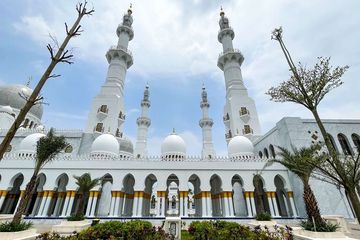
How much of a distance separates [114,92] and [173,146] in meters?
12.9

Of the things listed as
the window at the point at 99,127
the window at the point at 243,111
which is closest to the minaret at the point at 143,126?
the window at the point at 99,127

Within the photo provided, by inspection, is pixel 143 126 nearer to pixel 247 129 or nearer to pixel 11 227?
pixel 247 129

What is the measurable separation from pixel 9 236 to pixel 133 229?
5.08 metres

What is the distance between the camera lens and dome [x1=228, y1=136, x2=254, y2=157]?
2306 cm

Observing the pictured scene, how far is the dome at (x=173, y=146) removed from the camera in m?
24.1

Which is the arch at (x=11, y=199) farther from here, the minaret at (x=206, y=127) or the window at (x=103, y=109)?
the minaret at (x=206, y=127)

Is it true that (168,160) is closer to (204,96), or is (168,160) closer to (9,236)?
(9,236)

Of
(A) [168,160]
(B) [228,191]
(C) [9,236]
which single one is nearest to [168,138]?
(A) [168,160]

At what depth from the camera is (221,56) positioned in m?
33.1

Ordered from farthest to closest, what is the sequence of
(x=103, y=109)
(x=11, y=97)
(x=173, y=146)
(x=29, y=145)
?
(x=11, y=97) < (x=103, y=109) < (x=173, y=146) < (x=29, y=145)

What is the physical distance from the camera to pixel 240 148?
23266 mm

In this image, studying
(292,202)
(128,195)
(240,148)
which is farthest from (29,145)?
(292,202)

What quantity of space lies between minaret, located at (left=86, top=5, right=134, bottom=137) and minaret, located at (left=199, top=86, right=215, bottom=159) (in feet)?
53.9

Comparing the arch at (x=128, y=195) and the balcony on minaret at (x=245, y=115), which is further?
the balcony on minaret at (x=245, y=115)
